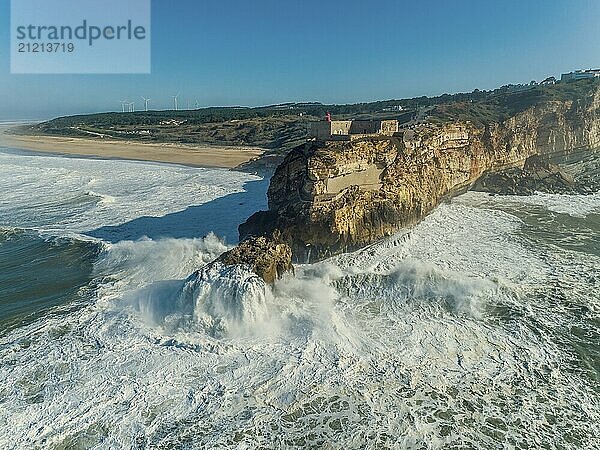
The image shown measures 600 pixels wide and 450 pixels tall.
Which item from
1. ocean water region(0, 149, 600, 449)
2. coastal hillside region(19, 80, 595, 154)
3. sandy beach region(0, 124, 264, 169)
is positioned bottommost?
ocean water region(0, 149, 600, 449)

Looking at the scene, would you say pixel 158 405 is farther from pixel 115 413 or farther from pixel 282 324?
pixel 282 324

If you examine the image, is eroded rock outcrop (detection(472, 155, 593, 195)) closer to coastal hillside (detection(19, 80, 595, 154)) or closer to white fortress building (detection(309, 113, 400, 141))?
coastal hillside (detection(19, 80, 595, 154))

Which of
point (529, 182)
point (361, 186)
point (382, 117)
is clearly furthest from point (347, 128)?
point (382, 117)

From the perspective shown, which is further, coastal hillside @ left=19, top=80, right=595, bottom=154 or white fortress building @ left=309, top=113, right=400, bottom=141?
coastal hillside @ left=19, top=80, right=595, bottom=154

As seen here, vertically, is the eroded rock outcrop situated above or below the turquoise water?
above

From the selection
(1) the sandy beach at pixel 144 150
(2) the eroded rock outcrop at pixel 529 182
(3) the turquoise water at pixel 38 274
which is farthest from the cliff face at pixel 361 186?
(1) the sandy beach at pixel 144 150

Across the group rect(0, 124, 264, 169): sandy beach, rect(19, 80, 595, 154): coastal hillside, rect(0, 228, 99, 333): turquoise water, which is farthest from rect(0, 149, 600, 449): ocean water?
rect(0, 124, 264, 169): sandy beach

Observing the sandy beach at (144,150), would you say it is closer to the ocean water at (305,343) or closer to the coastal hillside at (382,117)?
the coastal hillside at (382,117)
